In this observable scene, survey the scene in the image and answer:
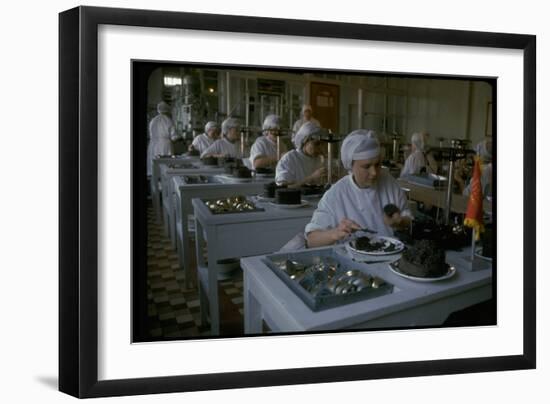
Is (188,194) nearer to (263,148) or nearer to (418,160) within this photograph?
(263,148)

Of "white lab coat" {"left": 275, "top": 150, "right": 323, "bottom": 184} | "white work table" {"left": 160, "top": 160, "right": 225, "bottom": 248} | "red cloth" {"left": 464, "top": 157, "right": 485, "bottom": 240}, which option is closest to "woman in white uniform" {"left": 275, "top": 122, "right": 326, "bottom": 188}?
"white lab coat" {"left": 275, "top": 150, "right": 323, "bottom": 184}

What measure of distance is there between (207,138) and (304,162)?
0.38 metres

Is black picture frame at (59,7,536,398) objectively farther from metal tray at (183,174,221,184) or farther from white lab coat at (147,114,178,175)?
metal tray at (183,174,221,184)

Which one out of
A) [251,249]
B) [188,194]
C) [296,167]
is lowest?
[251,249]

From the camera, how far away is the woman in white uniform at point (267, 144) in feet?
6.41

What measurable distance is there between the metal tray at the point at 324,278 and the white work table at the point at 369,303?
0.02m

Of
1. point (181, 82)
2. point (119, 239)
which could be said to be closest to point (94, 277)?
point (119, 239)

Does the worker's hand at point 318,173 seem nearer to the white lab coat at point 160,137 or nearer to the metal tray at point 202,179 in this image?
the metal tray at point 202,179

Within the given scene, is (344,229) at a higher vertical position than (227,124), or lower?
lower

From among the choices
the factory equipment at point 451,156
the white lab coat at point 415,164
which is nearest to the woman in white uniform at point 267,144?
the white lab coat at point 415,164

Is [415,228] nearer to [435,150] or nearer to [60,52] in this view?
[435,150]

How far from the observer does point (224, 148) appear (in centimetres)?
195

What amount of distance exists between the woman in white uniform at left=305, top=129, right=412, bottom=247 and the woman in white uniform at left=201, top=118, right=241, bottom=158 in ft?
1.28

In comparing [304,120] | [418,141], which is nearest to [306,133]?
[304,120]
